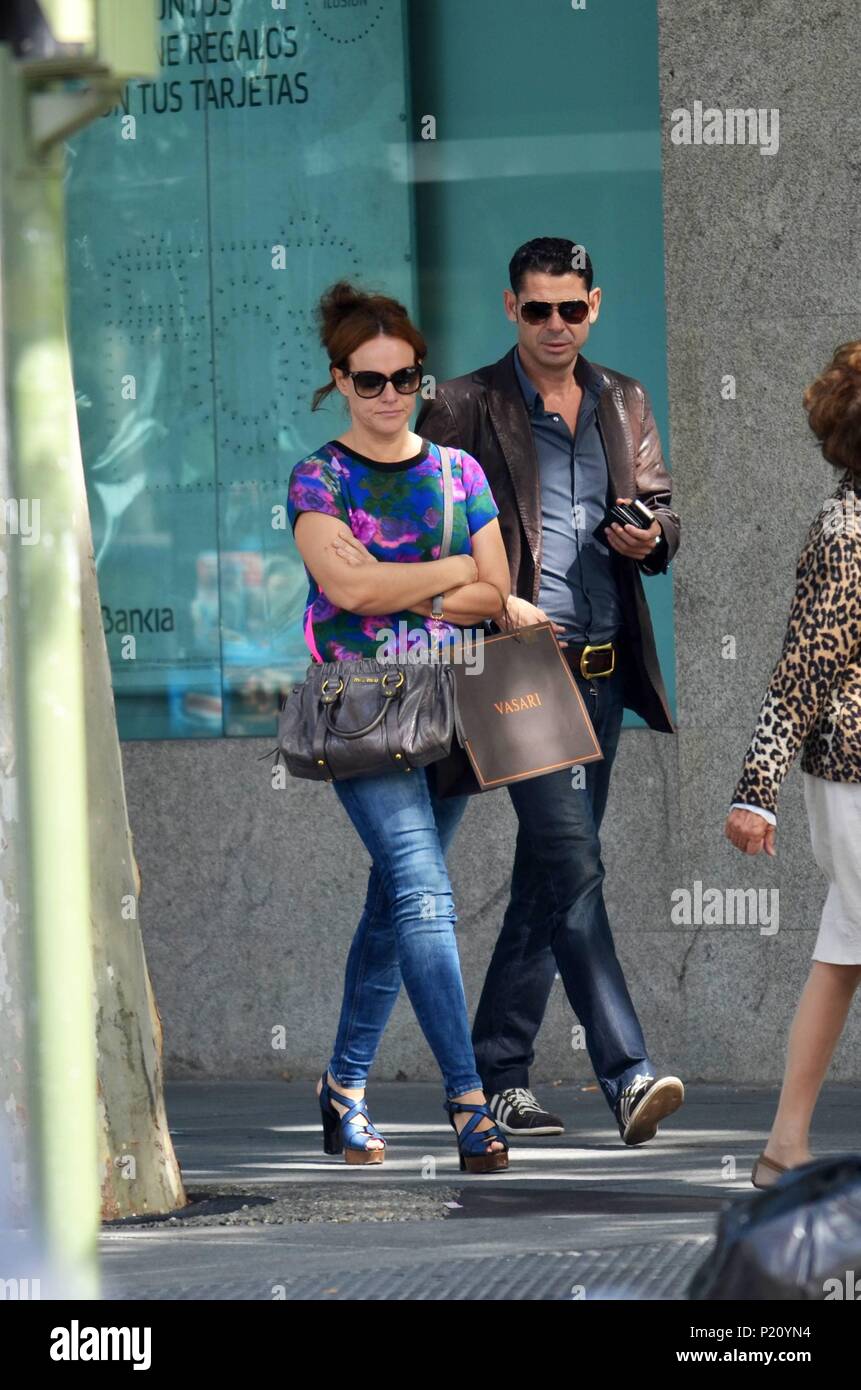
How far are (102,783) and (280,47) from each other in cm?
391

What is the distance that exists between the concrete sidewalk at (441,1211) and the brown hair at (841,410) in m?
1.68

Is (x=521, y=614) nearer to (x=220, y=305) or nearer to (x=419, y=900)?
(x=419, y=900)

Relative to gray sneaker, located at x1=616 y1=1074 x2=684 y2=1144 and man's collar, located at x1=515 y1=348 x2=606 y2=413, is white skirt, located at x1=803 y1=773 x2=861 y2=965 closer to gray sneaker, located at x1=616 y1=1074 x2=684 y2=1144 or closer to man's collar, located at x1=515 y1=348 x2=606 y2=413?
gray sneaker, located at x1=616 y1=1074 x2=684 y2=1144

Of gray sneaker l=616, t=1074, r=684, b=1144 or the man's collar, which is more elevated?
the man's collar

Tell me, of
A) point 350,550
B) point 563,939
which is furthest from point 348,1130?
point 350,550

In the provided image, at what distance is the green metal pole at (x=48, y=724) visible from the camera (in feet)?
10.1

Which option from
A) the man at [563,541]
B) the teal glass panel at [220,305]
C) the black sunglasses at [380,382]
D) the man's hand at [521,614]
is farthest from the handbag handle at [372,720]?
the teal glass panel at [220,305]

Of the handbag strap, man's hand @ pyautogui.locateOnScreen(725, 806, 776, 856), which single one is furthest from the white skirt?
the handbag strap

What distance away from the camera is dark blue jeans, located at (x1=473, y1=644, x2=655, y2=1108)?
20.1 ft

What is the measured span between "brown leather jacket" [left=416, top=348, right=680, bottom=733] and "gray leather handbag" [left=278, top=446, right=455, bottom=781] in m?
0.47

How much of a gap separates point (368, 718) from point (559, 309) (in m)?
1.30

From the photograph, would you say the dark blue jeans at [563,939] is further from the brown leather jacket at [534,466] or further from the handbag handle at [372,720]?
the handbag handle at [372,720]

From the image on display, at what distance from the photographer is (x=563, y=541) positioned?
21.1ft
